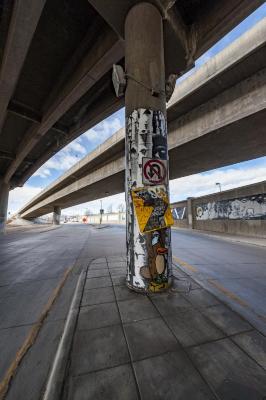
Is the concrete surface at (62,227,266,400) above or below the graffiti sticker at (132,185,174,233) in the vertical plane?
below

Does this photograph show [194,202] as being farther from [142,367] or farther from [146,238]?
[142,367]

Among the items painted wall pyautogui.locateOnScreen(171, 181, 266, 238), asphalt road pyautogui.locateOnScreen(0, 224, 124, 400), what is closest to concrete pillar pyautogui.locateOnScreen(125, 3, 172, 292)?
asphalt road pyautogui.locateOnScreen(0, 224, 124, 400)

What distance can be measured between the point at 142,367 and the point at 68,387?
2.28 feet

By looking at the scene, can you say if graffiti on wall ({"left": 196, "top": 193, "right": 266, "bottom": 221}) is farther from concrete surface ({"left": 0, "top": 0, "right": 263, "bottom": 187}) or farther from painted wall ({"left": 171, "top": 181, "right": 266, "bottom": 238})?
concrete surface ({"left": 0, "top": 0, "right": 263, "bottom": 187})

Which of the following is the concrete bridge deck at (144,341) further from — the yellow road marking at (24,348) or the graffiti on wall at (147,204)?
the graffiti on wall at (147,204)

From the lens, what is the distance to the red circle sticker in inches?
143

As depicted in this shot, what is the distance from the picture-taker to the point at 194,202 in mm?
22328

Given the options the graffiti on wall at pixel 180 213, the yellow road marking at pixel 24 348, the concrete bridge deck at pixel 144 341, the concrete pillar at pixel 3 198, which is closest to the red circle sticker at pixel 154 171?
the concrete bridge deck at pixel 144 341

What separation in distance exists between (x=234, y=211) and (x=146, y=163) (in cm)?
1501

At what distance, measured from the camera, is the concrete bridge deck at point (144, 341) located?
5.43 ft

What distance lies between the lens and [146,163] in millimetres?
3656

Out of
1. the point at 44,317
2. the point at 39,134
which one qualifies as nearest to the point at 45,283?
the point at 44,317

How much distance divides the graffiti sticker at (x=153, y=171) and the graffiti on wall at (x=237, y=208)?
41.9 feet

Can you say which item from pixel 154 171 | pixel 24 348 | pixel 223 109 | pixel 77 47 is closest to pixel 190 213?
pixel 223 109
